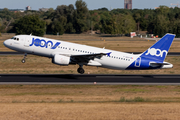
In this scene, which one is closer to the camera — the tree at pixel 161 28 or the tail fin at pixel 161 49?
the tail fin at pixel 161 49

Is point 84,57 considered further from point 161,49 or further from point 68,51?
point 161,49

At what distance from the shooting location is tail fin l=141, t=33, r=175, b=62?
3947 centimetres

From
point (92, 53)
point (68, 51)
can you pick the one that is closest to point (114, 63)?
point (92, 53)

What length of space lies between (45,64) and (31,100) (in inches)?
1129

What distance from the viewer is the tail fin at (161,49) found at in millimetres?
39469

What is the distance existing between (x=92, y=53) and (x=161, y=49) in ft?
31.6

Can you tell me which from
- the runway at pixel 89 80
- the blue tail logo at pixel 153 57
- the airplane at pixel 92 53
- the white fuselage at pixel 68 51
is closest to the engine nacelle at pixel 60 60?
the airplane at pixel 92 53

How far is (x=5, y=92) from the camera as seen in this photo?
97.3 feet

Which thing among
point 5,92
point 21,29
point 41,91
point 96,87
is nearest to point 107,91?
point 96,87

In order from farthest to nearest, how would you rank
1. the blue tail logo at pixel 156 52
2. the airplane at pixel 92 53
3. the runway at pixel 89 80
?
the blue tail logo at pixel 156 52 < the airplane at pixel 92 53 < the runway at pixel 89 80

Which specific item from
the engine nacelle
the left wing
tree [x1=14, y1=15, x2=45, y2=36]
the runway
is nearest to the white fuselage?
the left wing

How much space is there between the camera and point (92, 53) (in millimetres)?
40406

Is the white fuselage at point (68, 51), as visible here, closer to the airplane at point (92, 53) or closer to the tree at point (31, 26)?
the airplane at point (92, 53)

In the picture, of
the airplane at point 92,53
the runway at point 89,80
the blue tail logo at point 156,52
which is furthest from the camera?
the blue tail logo at point 156,52
